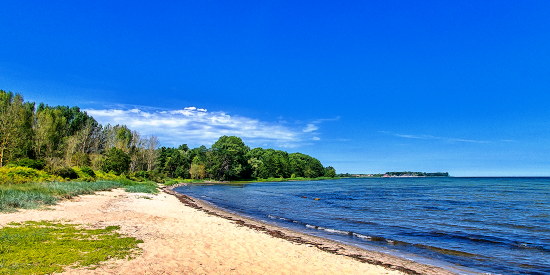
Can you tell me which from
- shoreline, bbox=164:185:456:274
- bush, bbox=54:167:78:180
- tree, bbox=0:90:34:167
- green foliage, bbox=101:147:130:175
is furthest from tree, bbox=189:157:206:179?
shoreline, bbox=164:185:456:274

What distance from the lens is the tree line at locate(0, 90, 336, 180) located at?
53.8 m

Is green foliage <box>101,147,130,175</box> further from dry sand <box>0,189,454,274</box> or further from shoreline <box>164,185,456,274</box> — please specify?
shoreline <box>164,185,456,274</box>

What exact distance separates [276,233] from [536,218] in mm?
23081

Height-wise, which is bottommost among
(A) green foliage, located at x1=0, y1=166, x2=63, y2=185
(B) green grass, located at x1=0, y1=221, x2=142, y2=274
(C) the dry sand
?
(C) the dry sand

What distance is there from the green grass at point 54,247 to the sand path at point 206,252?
2.03 ft

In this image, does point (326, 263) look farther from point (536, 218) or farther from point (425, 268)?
point (536, 218)

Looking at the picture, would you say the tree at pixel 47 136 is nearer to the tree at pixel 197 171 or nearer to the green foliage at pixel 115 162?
the green foliage at pixel 115 162

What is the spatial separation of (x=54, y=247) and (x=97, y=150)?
301 feet

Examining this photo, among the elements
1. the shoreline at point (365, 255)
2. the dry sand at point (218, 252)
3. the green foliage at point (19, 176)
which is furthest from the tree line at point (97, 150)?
the shoreline at point (365, 255)

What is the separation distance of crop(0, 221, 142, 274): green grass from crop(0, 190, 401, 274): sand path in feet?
→ 2.03

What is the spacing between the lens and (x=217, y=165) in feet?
405

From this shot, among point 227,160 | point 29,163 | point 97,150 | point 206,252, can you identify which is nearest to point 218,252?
point 206,252

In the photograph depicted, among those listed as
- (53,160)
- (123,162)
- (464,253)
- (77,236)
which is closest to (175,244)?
(77,236)

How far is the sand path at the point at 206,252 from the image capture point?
367 inches
